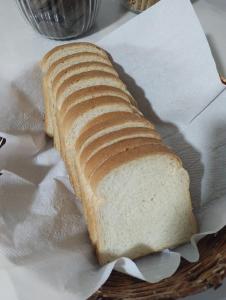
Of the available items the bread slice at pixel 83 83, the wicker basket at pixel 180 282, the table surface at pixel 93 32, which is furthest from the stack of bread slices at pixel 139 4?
the wicker basket at pixel 180 282

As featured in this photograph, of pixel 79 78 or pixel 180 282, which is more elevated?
pixel 79 78

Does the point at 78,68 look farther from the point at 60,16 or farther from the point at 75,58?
the point at 60,16

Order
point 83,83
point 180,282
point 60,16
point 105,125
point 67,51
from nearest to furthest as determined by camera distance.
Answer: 1. point 180,282
2. point 105,125
3. point 83,83
4. point 67,51
5. point 60,16

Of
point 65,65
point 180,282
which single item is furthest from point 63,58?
point 180,282

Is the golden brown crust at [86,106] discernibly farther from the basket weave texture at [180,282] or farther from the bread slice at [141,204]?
the basket weave texture at [180,282]

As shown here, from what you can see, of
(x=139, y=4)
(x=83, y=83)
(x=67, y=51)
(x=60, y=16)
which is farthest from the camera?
(x=139, y=4)

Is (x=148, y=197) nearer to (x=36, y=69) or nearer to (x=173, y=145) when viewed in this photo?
(x=173, y=145)

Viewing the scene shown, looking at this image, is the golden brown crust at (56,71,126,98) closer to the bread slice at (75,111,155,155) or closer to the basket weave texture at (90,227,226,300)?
the bread slice at (75,111,155,155)

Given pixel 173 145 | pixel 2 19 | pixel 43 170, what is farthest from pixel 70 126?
pixel 2 19
